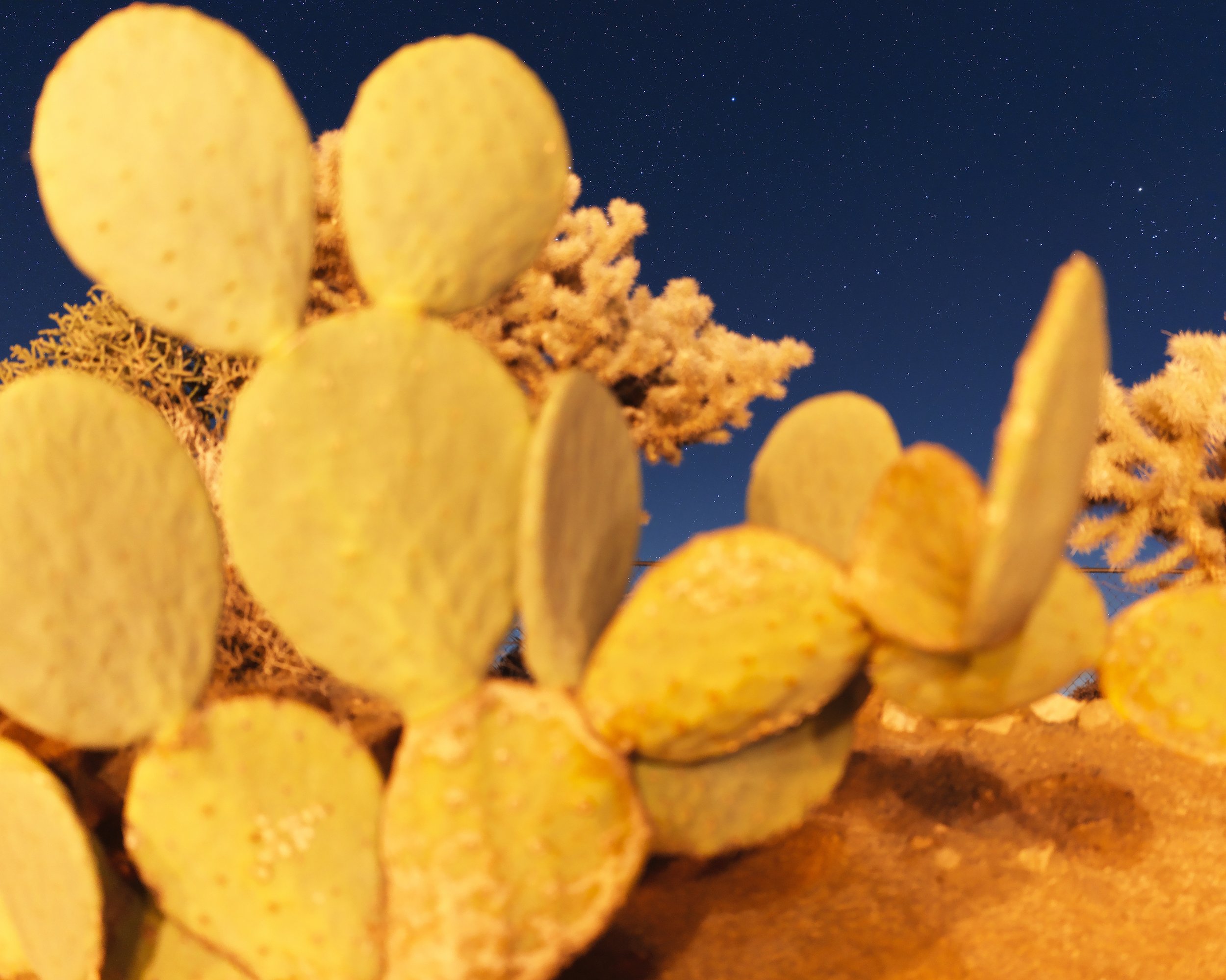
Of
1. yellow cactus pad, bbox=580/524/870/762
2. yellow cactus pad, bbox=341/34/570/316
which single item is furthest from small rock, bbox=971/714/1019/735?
yellow cactus pad, bbox=341/34/570/316

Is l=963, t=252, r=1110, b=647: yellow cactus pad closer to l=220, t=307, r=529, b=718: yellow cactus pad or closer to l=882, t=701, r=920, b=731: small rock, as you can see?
l=220, t=307, r=529, b=718: yellow cactus pad

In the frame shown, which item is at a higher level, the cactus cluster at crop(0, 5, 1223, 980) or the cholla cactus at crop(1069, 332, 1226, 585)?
the cholla cactus at crop(1069, 332, 1226, 585)

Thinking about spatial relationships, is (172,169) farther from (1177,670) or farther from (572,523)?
(1177,670)

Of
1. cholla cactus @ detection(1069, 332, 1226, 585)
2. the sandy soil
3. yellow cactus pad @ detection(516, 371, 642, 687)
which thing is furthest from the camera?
cholla cactus @ detection(1069, 332, 1226, 585)

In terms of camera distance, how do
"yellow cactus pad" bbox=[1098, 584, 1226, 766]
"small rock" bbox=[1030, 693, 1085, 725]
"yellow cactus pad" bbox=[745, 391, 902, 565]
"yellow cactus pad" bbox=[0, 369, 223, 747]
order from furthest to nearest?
"small rock" bbox=[1030, 693, 1085, 725]
"yellow cactus pad" bbox=[745, 391, 902, 565]
"yellow cactus pad" bbox=[1098, 584, 1226, 766]
"yellow cactus pad" bbox=[0, 369, 223, 747]

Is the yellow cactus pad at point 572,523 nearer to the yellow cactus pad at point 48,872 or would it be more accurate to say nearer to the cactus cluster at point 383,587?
the cactus cluster at point 383,587

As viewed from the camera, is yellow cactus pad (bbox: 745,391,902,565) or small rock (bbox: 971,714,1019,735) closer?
yellow cactus pad (bbox: 745,391,902,565)

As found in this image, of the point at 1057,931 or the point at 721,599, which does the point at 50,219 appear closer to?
the point at 721,599

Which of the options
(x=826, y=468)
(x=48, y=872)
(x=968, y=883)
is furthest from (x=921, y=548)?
(x=968, y=883)
